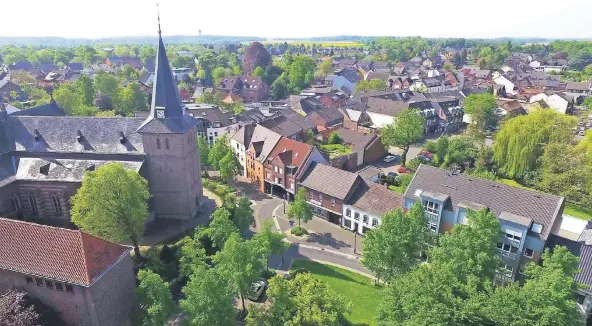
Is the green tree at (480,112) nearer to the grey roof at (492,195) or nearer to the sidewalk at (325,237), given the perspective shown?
the grey roof at (492,195)

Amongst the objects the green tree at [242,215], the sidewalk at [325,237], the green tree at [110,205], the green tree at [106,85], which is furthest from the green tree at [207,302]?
the green tree at [106,85]

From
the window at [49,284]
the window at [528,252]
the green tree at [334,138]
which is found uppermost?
the window at [49,284]

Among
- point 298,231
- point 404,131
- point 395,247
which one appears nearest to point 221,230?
point 298,231

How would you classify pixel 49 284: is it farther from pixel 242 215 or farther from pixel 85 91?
pixel 85 91

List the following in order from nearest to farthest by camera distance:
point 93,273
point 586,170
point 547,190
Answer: point 93,273, point 586,170, point 547,190

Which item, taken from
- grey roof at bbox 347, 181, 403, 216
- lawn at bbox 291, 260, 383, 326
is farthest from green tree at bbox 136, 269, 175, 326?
grey roof at bbox 347, 181, 403, 216

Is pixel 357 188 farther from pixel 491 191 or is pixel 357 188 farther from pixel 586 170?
pixel 586 170

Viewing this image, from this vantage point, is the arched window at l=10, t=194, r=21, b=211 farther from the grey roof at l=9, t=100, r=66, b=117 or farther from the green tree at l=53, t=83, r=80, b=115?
the green tree at l=53, t=83, r=80, b=115

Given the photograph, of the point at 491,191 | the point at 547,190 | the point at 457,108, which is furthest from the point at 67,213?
the point at 457,108
